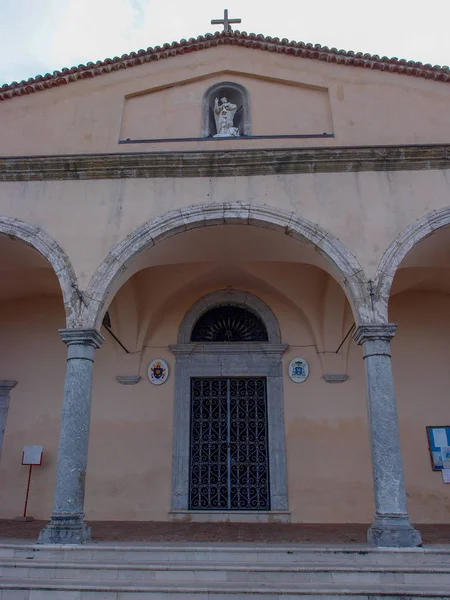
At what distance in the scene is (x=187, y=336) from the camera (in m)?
8.81

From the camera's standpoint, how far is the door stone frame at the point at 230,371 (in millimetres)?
7949

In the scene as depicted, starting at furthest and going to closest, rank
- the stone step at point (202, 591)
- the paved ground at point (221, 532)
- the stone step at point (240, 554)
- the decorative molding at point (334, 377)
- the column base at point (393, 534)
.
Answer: the decorative molding at point (334, 377)
the paved ground at point (221, 532)
the column base at point (393, 534)
the stone step at point (240, 554)
the stone step at point (202, 591)

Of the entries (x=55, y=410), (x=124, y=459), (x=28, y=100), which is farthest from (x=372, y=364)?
(x=28, y=100)

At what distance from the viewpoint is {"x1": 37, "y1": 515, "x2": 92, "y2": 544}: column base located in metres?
5.29

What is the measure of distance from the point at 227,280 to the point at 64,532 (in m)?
4.86

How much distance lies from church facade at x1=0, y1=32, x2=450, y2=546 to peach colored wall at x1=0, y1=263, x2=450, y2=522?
0.09 ft

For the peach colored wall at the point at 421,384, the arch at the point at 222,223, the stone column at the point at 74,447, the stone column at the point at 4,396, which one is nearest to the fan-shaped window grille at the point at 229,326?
the peach colored wall at the point at 421,384

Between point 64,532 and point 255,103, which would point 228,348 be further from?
point 64,532

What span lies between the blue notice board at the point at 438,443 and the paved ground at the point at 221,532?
0.94 metres

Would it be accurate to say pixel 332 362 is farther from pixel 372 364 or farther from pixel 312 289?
pixel 372 364

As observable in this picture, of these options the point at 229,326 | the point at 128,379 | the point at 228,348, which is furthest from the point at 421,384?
the point at 128,379

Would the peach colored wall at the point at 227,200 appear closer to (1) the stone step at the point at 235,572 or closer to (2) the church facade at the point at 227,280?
(2) the church facade at the point at 227,280

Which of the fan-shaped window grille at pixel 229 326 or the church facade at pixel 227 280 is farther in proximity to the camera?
the fan-shaped window grille at pixel 229 326

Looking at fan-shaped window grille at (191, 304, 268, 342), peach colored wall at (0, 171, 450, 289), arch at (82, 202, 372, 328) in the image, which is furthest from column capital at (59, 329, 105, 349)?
fan-shaped window grille at (191, 304, 268, 342)
